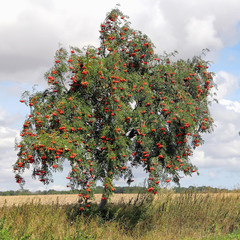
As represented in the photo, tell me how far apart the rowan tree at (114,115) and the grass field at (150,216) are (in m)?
1.02

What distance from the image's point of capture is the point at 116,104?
1388 centimetres

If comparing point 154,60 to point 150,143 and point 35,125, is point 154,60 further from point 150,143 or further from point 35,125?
point 35,125

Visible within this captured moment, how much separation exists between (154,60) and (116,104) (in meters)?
3.91

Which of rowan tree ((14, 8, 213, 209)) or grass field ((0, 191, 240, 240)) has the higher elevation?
rowan tree ((14, 8, 213, 209))

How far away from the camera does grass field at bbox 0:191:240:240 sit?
1249 centimetres

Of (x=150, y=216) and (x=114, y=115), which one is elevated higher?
(x=114, y=115)

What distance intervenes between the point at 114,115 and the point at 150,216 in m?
4.67

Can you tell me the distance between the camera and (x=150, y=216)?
600 inches

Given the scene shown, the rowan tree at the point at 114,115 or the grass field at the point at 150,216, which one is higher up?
the rowan tree at the point at 114,115

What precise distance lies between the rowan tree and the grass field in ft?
3.34

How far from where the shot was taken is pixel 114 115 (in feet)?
46.1

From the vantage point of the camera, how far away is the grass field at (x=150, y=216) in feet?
41.0

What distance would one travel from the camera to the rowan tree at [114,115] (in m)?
13.4

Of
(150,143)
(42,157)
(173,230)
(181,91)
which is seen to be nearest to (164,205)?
(173,230)
